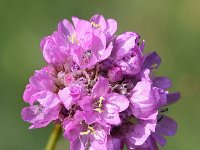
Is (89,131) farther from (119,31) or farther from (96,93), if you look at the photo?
(119,31)

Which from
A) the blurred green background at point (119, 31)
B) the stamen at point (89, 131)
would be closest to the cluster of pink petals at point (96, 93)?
the stamen at point (89, 131)

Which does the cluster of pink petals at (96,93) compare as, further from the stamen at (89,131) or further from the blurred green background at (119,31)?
the blurred green background at (119,31)

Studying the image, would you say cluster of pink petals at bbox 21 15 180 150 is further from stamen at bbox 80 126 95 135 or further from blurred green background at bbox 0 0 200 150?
blurred green background at bbox 0 0 200 150

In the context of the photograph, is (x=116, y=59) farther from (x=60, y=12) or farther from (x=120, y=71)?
(x=60, y=12)

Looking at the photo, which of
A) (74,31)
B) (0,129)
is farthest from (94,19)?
(0,129)

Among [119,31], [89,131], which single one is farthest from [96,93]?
[119,31]
